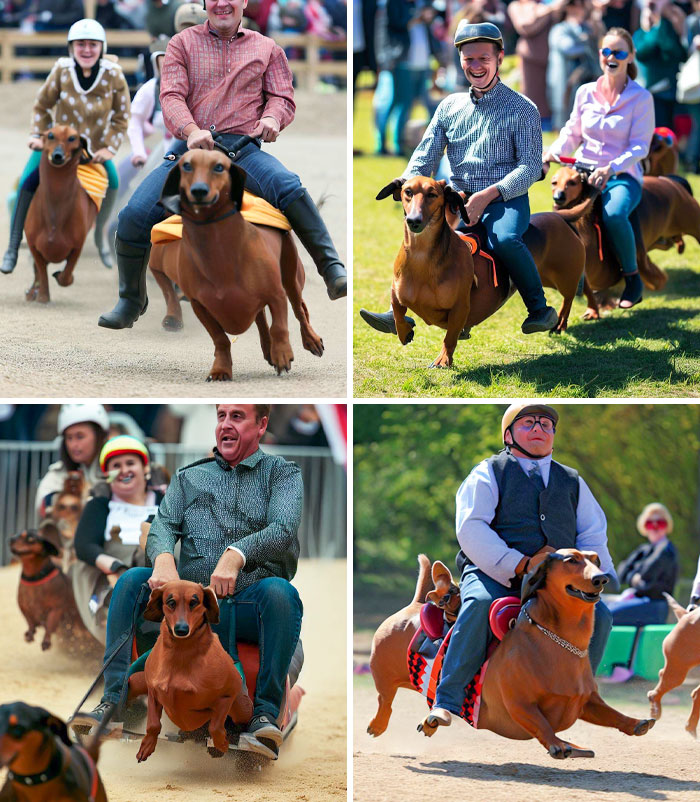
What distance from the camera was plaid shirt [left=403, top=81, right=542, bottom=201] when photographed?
8414 mm

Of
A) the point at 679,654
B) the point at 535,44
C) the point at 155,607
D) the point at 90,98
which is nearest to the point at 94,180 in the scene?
the point at 90,98

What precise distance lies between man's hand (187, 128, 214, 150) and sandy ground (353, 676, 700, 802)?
3927 mm

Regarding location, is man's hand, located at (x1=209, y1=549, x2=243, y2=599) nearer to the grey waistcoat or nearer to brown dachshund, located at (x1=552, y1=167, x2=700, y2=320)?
the grey waistcoat

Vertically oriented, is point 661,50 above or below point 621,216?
above

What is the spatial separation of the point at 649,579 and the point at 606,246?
322 cm

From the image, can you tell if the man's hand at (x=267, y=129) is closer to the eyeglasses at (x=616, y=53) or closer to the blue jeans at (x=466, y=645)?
the eyeglasses at (x=616, y=53)

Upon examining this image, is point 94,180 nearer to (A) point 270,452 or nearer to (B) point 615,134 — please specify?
(B) point 615,134

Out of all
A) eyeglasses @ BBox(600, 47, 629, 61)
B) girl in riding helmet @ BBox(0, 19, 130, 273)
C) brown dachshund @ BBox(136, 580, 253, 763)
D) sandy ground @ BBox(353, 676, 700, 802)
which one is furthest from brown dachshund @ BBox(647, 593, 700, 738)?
girl in riding helmet @ BBox(0, 19, 130, 273)

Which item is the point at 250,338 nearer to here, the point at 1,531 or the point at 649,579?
the point at 649,579

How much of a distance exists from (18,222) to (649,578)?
21.0 ft

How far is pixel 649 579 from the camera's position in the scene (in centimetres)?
1145

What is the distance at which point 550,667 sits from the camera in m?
6.62

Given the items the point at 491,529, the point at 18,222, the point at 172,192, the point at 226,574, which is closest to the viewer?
the point at 226,574

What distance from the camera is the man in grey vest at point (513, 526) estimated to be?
22.4ft
